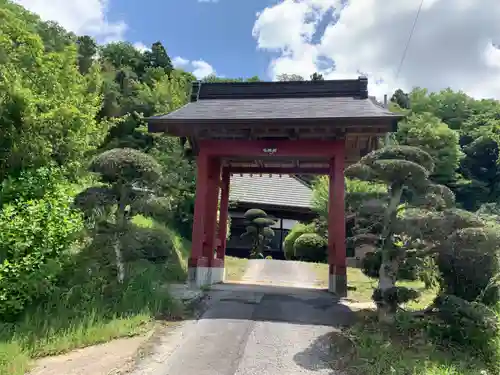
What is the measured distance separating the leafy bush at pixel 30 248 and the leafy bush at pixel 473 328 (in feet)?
16.4

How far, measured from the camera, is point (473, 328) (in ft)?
14.4

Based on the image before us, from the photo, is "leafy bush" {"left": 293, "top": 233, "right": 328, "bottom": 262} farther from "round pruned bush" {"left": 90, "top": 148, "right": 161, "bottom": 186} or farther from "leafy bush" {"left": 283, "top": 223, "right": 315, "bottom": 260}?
"round pruned bush" {"left": 90, "top": 148, "right": 161, "bottom": 186}

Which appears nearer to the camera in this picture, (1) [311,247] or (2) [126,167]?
(2) [126,167]

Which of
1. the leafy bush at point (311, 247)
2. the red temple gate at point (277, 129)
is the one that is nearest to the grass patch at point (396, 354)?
the red temple gate at point (277, 129)

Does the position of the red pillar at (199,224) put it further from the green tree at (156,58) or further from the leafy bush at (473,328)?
the green tree at (156,58)

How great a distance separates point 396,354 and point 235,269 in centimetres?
952

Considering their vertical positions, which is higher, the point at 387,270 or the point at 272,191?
the point at 272,191

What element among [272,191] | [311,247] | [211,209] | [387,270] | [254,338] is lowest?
[254,338]

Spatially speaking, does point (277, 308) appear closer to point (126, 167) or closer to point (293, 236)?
point (126, 167)

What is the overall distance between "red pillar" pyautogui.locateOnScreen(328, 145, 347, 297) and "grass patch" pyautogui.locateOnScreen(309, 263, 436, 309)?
36 cm

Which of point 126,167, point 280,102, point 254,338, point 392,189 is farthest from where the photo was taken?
point 280,102

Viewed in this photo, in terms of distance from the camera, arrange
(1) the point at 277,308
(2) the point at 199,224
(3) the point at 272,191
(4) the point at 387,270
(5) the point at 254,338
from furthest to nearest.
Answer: (3) the point at 272,191
(2) the point at 199,224
(1) the point at 277,308
(4) the point at 387,270
(5) the point at 254,338

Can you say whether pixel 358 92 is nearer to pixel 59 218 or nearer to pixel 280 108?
pixel 280 108

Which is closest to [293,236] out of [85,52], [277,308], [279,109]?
[279,109]
